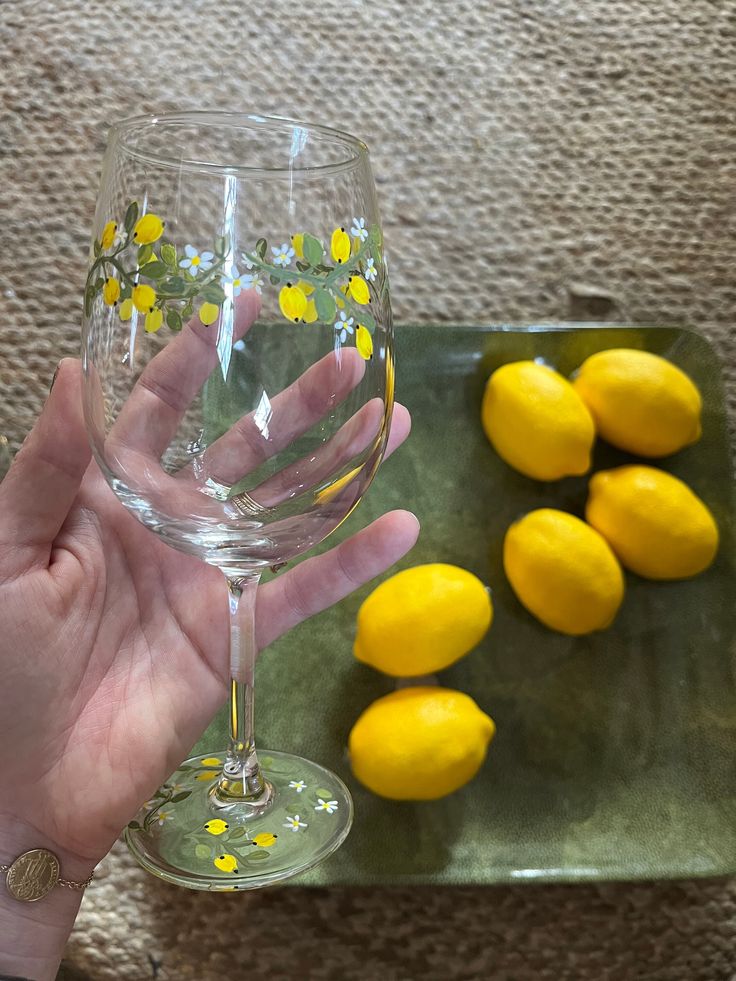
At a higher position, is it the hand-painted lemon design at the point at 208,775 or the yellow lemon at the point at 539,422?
the yellow lemon at the point at 539,422

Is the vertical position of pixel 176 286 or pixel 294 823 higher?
pixel 176 286

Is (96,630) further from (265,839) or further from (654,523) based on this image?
(654,523)

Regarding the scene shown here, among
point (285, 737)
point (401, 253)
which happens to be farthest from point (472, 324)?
point (285, 737)

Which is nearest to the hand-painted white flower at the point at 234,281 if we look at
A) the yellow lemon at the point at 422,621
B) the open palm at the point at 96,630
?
the open palm at the point at 96,630

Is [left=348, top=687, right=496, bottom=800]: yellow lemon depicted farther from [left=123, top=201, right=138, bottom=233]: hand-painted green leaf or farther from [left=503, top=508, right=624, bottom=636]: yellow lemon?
[left=123, top=201, right=138, bottom=233]: hand-painted green leaf

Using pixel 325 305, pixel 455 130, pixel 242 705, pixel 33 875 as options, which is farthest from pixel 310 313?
pixel 455 130

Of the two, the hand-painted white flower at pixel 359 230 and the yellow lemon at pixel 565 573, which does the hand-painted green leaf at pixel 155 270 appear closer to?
the hand-painted white flower at pixel 359 230
